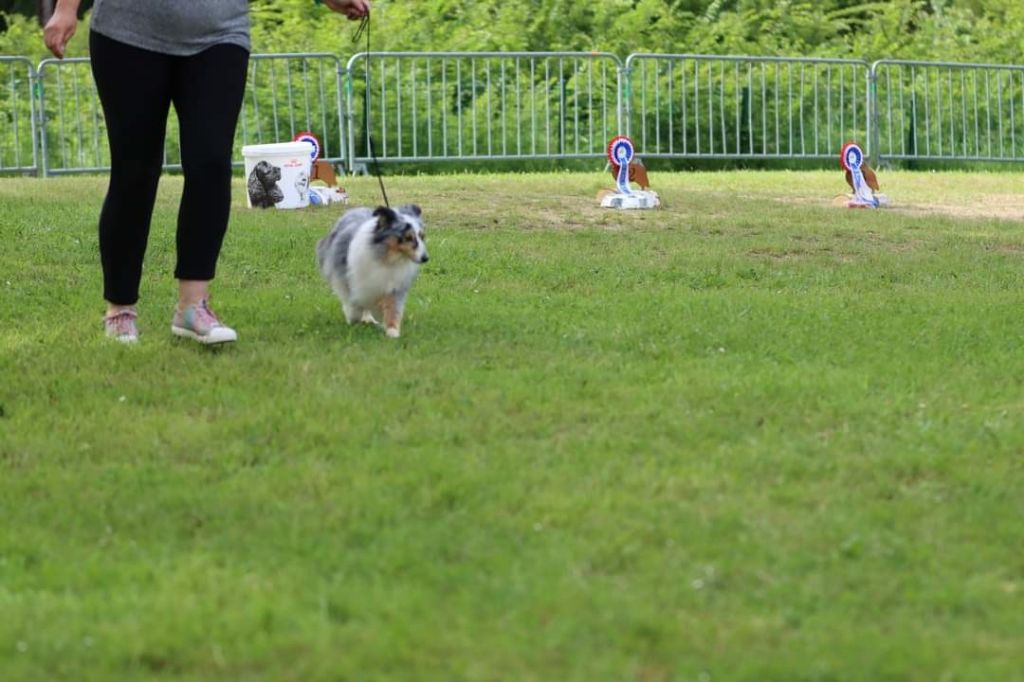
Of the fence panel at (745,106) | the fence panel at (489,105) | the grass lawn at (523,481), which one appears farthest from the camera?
the fence panel at (745,106)

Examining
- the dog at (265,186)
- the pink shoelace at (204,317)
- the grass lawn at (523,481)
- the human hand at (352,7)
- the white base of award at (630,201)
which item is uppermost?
the human hand at (352,7)

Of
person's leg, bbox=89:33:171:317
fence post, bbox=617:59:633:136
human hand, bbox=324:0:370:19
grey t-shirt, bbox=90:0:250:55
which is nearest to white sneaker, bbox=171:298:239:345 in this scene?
person's leg, bbox=89:33:171:317

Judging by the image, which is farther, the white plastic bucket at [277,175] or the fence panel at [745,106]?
the fence panel at [745,106]

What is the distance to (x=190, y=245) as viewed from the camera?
6.26 m

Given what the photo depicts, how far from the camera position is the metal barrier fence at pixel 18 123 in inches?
658

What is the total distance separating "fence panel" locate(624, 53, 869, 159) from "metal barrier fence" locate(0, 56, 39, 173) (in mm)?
6375

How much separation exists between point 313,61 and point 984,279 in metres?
10.5

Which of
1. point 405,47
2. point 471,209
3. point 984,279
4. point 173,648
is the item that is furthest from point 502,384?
point 405,47

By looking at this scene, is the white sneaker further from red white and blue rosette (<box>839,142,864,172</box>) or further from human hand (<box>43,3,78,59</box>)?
red white and blue rosette (<box>839,142,864,172</box>)

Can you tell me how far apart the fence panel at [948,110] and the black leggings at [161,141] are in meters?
14.0

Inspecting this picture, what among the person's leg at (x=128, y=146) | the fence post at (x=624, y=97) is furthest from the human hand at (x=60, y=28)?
the fence post at (x=624, y=97)

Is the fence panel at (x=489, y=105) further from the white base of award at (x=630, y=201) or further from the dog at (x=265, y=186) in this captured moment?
the dog at (x=265, y=186)

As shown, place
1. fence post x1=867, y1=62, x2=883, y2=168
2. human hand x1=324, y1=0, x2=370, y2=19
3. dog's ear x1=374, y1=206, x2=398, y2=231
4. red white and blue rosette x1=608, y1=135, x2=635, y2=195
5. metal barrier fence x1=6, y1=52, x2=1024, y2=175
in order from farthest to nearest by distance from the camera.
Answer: fence post x1=867, y1=62, x2=883, y2=168, metal barrier fence x1=6, y1=52, x2=1024, y2=175, red white and blue rosette x1=608, y1=135, x2=635, y2=195, dog's ear x1=374, y1=206, x2=398, y2=231, human hand x1=324, y1=0, x2=370, y2=19

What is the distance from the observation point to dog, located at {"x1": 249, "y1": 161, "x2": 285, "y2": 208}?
36.8 feet
